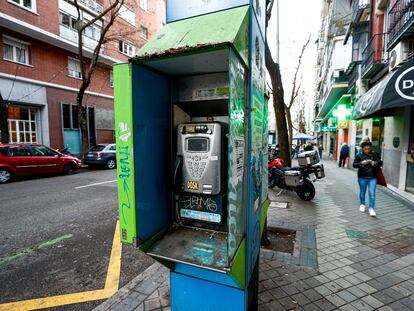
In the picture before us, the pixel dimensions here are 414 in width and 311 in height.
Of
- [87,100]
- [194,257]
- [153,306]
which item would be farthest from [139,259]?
[87,100]

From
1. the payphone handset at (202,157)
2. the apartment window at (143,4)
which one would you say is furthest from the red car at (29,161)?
the apartment window at (143,4)

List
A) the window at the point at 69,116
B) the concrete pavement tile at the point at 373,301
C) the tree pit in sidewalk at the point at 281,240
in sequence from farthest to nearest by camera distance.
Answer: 1. the window at the point at 69,116
2. the tree pit in sidewalk at the point at 281,240
3. the concrete pavement tile at the point at 373,301

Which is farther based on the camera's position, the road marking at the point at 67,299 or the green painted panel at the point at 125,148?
the road marking at the point at 67,299

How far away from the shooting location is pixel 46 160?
9641 millimetres

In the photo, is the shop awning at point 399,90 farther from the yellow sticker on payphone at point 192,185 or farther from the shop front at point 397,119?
the yellow sticker on payphone at point 192,185

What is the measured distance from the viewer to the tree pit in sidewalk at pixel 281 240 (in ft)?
11.9

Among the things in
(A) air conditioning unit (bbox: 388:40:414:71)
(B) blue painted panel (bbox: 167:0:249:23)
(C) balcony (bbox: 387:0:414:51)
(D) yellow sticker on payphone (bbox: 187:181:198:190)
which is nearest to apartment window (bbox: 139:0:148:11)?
(C) balcony (bbox: 387:0:414:51)

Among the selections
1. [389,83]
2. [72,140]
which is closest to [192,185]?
[389,83]

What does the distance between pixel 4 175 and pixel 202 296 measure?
9.58 m

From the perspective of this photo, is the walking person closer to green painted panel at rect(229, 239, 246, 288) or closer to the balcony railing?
green painted panel at rect(229, 239, 246, 288)

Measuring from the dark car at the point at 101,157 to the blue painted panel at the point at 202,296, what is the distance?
11.1 m

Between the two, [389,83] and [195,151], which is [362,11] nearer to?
[389,83]

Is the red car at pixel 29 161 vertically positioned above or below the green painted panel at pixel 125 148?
below

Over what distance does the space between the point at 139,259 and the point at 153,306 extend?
3.83 ft
